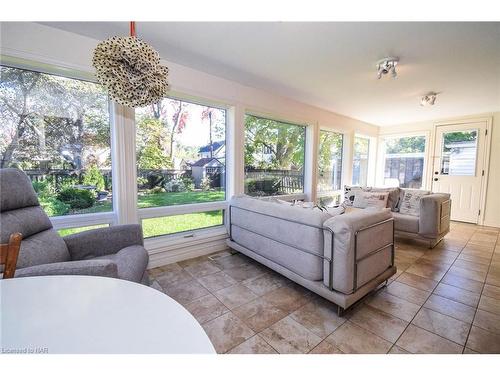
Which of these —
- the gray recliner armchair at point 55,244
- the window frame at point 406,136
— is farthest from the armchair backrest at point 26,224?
the window frame at point 406,136

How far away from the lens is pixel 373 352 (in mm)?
1353

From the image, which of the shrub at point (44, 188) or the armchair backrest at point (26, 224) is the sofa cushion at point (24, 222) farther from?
the shrub at point (44, 188)

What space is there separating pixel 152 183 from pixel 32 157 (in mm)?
1014

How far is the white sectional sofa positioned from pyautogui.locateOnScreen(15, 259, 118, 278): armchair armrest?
1.37m

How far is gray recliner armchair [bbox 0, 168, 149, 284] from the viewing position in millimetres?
1106

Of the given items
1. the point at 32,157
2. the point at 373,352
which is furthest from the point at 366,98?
the point at 32,157

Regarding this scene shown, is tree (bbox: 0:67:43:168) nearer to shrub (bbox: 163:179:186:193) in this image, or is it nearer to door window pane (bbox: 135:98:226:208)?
door window pane (bbox: 135:98:226:208)

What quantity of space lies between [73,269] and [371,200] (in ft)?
12.3

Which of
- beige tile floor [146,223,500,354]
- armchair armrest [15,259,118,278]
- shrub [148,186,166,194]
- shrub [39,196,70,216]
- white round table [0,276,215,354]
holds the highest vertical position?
shrub [148,186,166,194]

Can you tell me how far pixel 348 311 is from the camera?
1.74m

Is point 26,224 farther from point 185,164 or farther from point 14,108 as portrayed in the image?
point 185,164

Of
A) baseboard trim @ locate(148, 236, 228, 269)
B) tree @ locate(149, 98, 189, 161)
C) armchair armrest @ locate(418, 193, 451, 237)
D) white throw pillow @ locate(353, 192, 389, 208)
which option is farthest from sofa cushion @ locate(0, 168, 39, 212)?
armchair armrest @ locate(418, 193, 451, 237)

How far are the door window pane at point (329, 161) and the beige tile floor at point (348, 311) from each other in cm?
217
